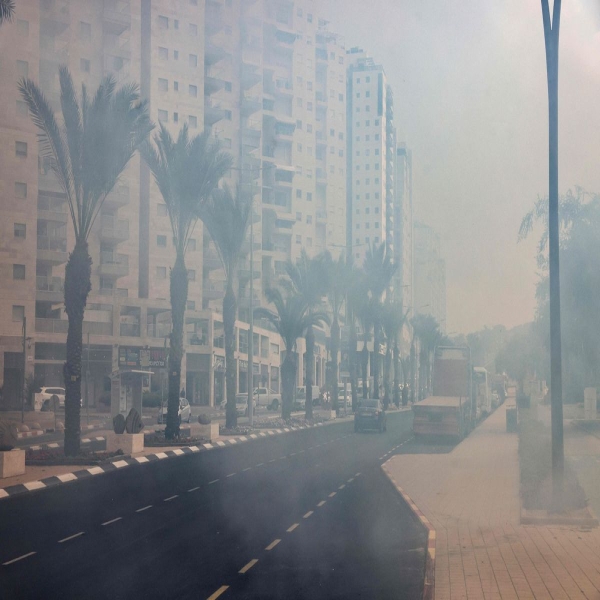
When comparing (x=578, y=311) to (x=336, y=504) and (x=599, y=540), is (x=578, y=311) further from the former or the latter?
(x=599, y=540)

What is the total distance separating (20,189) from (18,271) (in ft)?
19.8

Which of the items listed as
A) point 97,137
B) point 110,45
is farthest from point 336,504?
point 110,45

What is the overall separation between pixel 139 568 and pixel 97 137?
65.2 ft

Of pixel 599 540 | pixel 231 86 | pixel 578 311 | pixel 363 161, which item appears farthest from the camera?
pixel 363 161

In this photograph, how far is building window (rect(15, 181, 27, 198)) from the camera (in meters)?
68.1

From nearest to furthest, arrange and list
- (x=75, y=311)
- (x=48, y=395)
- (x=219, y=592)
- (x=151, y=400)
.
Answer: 1. (x=219, y=592)
2. (x=75, y=311)
3. (x=48, y=395)
4. (x=151, y=400)

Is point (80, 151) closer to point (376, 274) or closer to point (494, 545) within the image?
point (494, 545)

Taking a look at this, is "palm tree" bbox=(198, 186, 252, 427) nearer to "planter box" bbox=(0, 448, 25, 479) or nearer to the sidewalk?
the sidewalk

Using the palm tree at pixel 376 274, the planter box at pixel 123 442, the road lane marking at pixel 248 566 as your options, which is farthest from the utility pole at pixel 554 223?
the palm tree at pixel 376 274

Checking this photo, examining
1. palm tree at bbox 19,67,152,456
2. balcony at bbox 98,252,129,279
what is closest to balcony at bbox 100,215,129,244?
balcony at bbox 98,252,129,279

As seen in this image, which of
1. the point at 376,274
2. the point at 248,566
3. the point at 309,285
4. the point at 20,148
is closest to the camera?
the point at 248,566

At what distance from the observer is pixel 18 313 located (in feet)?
219

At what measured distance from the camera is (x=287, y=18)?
12838 centimetres

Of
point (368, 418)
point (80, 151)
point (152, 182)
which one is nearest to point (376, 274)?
point (152, 182)
